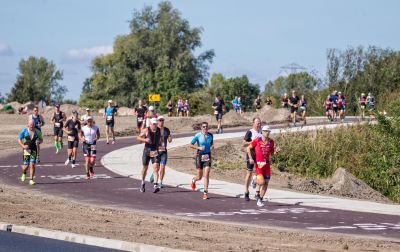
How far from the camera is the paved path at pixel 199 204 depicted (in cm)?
1819

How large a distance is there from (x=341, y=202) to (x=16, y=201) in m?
7.72

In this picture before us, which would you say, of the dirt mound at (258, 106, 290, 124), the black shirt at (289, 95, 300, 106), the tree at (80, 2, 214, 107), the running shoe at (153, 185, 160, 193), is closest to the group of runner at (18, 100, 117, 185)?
the running shoe at (153, 185, 160, 193)

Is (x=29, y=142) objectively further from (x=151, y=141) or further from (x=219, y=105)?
(x=219, y=105)

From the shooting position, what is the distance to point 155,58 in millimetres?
103562

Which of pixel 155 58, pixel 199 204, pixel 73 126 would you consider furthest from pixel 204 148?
pixel 155 58

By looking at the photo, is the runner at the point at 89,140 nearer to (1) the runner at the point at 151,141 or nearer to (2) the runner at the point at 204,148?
(1) the runner at the point at 151,141

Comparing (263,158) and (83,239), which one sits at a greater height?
(263,158)

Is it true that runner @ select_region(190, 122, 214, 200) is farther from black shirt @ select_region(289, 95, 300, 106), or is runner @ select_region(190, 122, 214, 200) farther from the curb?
black shirt @ select_region(289, 95, 300, 106)

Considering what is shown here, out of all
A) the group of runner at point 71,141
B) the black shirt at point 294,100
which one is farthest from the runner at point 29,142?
the black shirt at point 294,100

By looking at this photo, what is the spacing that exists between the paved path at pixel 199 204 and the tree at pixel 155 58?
7025cm

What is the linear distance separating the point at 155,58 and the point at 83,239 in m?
89.5

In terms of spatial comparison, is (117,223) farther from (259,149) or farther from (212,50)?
(212,50)

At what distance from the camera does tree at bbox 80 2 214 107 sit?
333 feet

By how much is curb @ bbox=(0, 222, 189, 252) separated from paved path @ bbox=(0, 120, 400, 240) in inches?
170
